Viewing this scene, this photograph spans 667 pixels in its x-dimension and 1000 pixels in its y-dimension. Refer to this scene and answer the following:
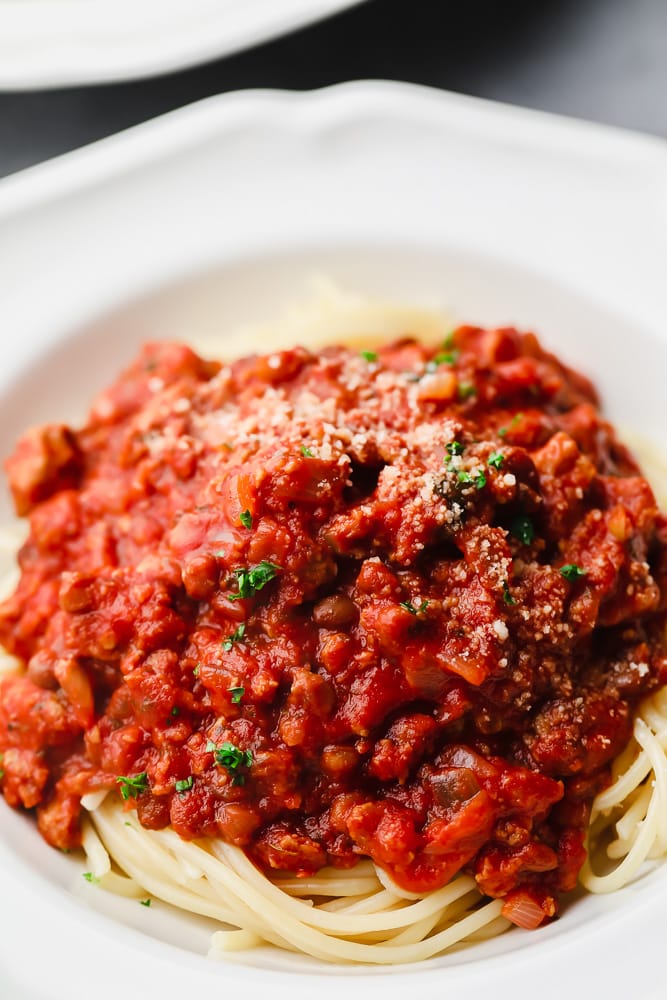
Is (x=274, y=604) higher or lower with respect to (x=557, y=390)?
lower

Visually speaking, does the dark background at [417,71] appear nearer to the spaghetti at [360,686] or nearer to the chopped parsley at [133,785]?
the spaghetti at [360,686]

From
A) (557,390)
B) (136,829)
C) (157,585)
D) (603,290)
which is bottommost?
(136,829)

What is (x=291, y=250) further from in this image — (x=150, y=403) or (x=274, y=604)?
(x=274, y=604)

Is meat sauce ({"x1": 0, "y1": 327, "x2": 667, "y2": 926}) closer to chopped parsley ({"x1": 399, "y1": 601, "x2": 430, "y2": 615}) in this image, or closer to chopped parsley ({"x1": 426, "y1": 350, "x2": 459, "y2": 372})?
chopped parsley ({"x1": 399, "y1": 601, "x2": 430, "y2": 615})

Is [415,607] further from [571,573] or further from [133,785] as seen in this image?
[133,785]

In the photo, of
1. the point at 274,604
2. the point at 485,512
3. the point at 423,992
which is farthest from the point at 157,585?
the point at 423,992

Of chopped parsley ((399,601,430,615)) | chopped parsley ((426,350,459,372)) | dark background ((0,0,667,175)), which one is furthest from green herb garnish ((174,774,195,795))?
dark background ((0,0,667,175))

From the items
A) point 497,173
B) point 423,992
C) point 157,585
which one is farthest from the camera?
point 497,173
